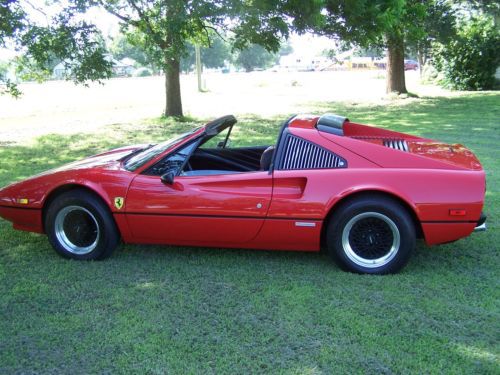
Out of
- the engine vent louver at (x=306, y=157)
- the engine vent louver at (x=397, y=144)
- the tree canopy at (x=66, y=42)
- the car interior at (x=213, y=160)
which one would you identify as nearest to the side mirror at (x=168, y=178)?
the car interior at (x=213, y=160)

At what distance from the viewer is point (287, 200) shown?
390 cm

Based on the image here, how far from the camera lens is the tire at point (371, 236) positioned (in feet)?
12.4

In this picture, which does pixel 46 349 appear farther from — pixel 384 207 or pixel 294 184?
pixel 384 207

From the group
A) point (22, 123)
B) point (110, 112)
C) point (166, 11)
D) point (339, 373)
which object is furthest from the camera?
point (110, 112)

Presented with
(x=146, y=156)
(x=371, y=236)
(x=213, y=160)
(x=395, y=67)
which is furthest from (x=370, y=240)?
(x=395, y=67)

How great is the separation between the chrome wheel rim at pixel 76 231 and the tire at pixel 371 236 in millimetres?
1992

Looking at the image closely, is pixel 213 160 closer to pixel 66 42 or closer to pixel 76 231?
pixel 76 231

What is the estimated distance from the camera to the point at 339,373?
271 centimetres

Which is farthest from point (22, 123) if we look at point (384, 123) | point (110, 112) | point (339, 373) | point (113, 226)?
point (339, 373)

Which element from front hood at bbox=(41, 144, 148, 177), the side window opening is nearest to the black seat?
the side window opening

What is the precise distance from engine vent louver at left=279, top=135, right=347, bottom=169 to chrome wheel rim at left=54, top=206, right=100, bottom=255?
5.58ft

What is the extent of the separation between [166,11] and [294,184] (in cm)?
486

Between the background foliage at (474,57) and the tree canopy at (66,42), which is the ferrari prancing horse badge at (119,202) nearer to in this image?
the tree canopy at (66,42)

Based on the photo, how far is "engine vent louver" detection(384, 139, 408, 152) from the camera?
4203 millimetres
